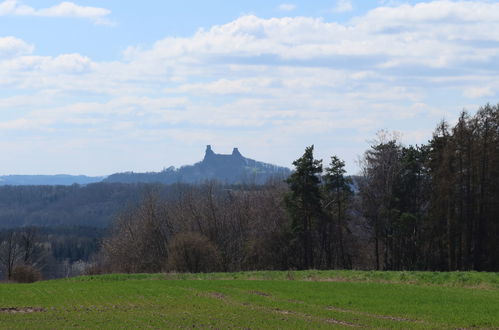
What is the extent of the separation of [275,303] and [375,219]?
35.8 m

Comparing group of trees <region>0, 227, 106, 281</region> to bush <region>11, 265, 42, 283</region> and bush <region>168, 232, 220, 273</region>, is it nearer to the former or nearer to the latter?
bush <region>11, 265, 42, 283</region>

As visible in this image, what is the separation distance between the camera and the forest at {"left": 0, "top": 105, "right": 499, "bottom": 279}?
58219 mm

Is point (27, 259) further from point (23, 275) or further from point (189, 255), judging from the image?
point (189, 255)

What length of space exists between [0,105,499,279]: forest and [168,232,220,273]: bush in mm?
114

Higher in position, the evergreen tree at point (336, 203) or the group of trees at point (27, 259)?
the evergreen tree at point (336, 203)

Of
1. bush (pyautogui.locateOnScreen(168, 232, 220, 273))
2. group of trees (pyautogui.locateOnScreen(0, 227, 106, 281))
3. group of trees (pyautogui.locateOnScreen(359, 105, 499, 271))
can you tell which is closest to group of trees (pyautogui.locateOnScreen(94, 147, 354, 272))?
bush (pyautogui.locateOnScreen(168, 232, 220, 273))

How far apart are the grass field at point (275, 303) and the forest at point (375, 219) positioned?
619 inches

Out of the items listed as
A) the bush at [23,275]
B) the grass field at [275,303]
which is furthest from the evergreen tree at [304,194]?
the bush at [23,275]

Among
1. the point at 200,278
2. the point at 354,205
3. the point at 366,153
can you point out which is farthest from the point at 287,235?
the point at 200,278

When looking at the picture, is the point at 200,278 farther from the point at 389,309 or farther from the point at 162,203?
the point at 162,203

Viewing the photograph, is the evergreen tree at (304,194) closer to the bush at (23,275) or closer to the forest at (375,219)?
the forest at (375,219)

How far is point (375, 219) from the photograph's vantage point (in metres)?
67.6

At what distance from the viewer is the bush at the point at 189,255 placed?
69.6 m

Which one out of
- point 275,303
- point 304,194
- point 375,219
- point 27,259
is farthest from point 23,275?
point 275,303
